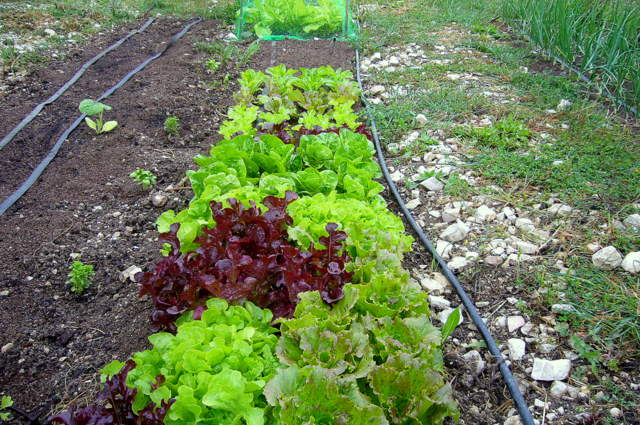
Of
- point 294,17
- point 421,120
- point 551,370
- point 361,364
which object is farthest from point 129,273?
point 294,17

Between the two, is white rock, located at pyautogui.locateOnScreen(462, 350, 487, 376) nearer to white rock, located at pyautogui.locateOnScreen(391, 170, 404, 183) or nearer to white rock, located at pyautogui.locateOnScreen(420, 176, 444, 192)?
white rock, located at pyautogui.locateOnScreen(420, 176, 444, 192)

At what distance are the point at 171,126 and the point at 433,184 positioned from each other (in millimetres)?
2233

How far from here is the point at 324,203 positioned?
2557 millimetres

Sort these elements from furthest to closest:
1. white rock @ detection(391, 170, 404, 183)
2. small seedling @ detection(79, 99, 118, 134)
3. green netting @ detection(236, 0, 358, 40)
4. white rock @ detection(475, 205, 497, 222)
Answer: green netting @ detection(236, 0, 358, 40), small seedling @ detection(79, 99, 118, 134), white rock @ detection(391, 170, 404, 183), white rock @ detection(475, 205, 497, 222)

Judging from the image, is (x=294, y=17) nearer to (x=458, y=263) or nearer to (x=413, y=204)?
(x=413, y=204)

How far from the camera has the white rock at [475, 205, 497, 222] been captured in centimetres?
326

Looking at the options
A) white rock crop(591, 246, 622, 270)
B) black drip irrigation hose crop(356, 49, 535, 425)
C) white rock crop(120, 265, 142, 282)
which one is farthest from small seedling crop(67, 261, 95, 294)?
white rock crop(591, 246, 622, 270)

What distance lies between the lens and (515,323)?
8.21 feet

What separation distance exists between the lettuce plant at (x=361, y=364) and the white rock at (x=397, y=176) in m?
1.77

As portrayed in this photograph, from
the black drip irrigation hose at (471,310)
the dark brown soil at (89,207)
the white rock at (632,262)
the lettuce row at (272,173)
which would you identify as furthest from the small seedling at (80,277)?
the white rock at (632,262)

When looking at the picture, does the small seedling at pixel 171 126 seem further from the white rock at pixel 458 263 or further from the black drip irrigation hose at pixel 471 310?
the white rock at pixel 458 263

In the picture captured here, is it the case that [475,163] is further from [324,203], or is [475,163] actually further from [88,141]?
[88,141]

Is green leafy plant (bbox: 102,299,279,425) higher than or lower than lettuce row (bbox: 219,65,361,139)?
higher

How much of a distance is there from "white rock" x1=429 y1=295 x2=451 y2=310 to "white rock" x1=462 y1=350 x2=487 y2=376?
1.04ft
